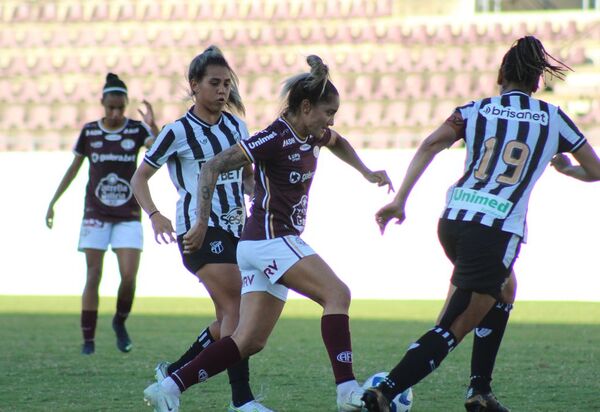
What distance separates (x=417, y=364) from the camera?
484cm

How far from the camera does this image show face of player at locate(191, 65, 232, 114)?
19.0 ft

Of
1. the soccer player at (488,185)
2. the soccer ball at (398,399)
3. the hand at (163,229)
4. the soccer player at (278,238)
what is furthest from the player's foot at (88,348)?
the soccer player at (488,185)

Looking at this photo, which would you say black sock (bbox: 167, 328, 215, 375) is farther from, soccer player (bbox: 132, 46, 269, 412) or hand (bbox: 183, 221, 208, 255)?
hand (bbox: 183, 221, 208, 255)

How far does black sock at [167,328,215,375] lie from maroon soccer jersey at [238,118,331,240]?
3.06ft

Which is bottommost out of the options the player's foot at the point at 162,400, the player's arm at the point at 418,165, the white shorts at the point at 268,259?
the player's foot at the point at 162,400

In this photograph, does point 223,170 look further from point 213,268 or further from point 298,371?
point 298,371

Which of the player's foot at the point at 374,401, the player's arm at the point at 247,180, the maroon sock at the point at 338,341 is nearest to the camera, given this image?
the player's foot at the point at 374,401

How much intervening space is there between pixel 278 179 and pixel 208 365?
916mm

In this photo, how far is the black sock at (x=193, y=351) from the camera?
5.89 m

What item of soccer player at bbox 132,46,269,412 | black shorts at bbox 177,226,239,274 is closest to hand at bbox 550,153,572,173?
soccer player at bbox 132,46,269,412

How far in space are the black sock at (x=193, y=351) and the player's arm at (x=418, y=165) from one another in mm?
1417

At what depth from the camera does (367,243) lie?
548 inches

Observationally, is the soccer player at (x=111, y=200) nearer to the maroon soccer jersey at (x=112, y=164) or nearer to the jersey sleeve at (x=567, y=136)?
the maroon soccer jersey at (x=112, y=164)

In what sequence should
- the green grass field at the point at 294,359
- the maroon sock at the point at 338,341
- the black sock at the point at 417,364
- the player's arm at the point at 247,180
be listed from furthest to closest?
the green grass field at the point at 294,359
the player's arm at the point at 247,180
the maroon sock at the point at 338,341
the black sock at the point at 417,364
